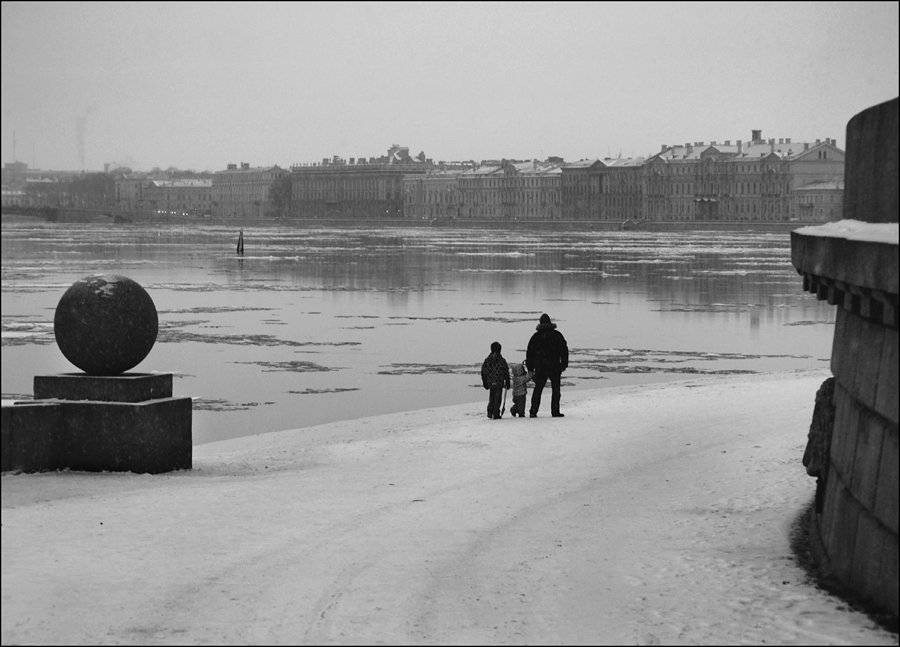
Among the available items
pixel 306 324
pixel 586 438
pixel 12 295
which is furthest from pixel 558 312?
pixel 586 438

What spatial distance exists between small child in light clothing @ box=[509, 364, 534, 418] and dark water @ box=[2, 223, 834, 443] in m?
2.15

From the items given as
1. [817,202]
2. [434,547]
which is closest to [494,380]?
[434,547]

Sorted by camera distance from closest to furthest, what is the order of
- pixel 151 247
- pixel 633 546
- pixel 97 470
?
pixel 633 546
pixel 97 470
pixel 151 247

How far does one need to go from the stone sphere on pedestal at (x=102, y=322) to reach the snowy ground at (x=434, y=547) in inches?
34.0

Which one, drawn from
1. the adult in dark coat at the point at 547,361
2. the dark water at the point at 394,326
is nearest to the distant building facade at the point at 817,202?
the dark water at the point at 394,326

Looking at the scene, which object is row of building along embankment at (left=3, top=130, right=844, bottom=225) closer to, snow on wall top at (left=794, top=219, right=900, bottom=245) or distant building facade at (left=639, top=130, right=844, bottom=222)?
distant building facade at (left=639, top=130, right=844, bottom=222)

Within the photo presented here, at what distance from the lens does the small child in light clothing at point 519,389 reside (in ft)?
49.6

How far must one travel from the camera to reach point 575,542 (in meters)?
8.83

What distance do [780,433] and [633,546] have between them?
15.2ft

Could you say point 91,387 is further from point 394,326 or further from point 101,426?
point 394,326

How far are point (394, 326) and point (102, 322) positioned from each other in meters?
18.2

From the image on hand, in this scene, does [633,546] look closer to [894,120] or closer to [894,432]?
[894,432]

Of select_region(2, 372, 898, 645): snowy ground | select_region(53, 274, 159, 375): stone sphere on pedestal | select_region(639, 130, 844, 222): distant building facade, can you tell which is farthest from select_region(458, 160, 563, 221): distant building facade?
select_region(53, 274, 159, 375): stone sphere on pedestal

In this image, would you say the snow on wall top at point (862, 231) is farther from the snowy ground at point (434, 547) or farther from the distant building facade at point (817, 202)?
the distant building facade at point (817, 202)
